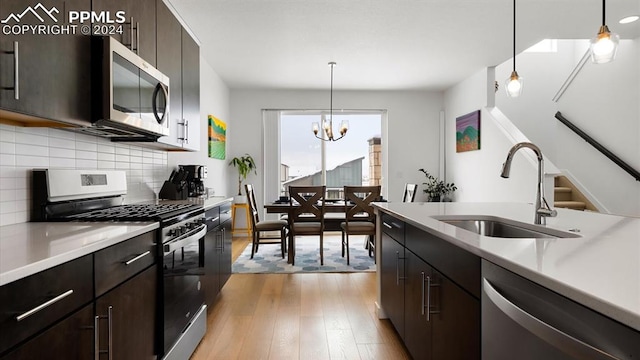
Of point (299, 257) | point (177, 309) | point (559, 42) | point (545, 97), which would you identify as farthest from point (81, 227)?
point (559, 42)

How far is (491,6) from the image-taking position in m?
2.99

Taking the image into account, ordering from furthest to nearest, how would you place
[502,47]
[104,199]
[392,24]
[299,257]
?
1. [299,257]
2. [502,47]
3. [392,24]
4. [104,199]

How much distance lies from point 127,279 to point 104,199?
97cm

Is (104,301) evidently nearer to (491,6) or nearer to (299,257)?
(299,257)

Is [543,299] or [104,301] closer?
[543,299]

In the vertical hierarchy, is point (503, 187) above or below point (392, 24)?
below

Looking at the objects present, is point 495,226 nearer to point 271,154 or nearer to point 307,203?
point 307,203

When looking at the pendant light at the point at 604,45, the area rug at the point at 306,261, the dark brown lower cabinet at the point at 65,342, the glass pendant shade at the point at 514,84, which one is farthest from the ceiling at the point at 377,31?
the dark brown lower cabinet at the point at 65,342

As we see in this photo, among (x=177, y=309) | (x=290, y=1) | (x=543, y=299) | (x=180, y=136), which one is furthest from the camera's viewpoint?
(x=290, y=1)

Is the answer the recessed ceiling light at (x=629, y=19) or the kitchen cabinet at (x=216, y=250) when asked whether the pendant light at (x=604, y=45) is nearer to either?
the recessed ceiling light at (x=629, y=19)

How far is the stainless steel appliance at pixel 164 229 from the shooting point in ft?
5.35

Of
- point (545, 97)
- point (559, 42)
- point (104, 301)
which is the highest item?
point (559, 42)

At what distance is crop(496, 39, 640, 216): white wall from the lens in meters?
3.98

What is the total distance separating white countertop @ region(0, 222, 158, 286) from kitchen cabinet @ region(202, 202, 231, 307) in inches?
36.7
